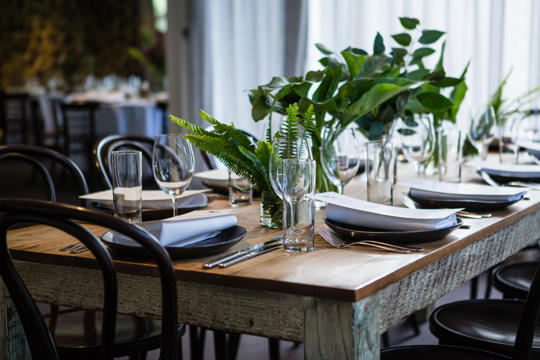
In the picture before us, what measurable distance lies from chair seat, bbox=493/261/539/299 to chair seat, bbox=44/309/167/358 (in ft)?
3.00

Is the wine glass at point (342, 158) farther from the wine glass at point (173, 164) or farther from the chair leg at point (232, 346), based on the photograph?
the chair leg at point (232, 346)

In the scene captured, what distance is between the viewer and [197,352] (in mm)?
1876

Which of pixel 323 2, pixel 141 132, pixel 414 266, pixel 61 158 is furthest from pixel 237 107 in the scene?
pixel 414 266

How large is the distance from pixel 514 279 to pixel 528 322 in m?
0.79

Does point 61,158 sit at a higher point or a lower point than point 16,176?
higher

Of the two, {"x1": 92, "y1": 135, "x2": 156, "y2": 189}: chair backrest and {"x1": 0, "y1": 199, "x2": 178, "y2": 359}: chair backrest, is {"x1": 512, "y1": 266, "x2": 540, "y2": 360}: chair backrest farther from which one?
{"x1": 92, "y1": 135, "x2": 156, "y2": 189}: chair backrest

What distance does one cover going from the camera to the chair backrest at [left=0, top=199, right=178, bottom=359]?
0.88 m

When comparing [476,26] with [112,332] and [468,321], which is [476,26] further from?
[112,332]

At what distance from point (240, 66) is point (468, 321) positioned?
3.70 metres

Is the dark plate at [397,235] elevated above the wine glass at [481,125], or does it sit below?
below

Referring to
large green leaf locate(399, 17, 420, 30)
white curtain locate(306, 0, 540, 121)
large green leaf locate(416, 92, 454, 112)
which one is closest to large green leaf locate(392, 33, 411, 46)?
large green leaf locate(399, 17, 420, 30)

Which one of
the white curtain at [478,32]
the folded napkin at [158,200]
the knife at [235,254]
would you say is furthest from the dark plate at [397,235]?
the white curtain at [478,32]

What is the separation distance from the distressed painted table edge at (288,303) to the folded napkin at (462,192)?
0.22 meters

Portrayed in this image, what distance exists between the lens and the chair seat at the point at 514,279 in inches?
70.1
